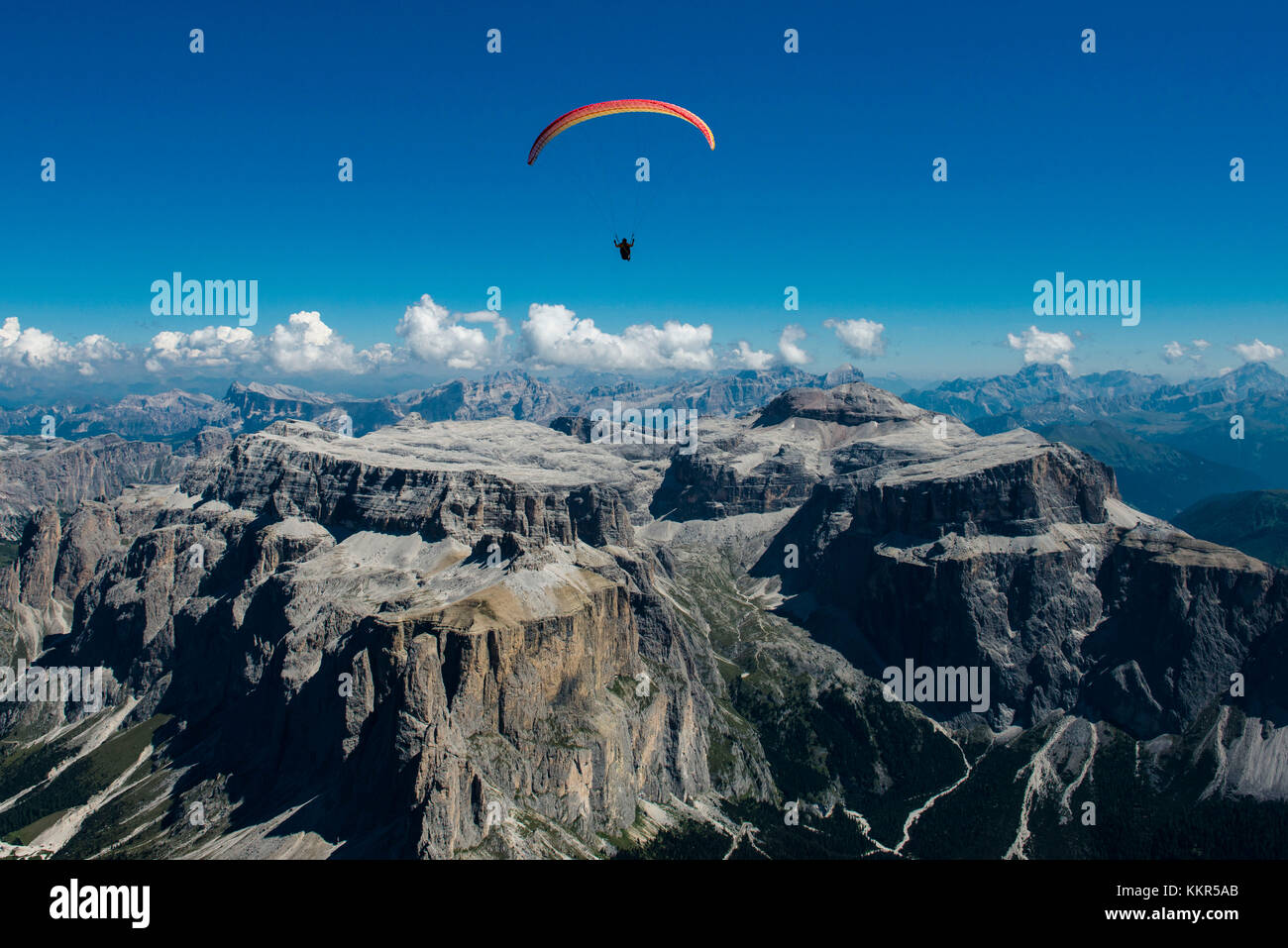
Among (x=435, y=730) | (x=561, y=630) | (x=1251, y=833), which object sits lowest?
(x=1251, y=833)
